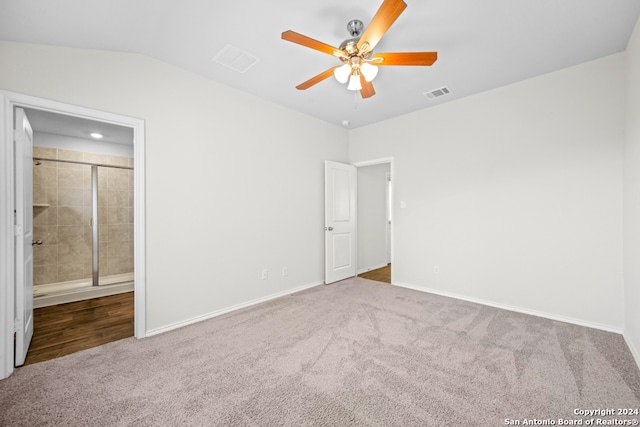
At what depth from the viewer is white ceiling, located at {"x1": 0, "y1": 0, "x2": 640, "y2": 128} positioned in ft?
6.14

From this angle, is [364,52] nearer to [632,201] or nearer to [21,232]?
[632,201]

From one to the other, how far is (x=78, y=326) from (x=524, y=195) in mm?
5298

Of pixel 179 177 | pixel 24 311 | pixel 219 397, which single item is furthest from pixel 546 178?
pixel 24 311

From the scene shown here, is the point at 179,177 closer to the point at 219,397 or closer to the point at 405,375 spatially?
the point at 219,397

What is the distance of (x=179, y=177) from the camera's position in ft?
9.16

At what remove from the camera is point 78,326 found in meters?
2.88

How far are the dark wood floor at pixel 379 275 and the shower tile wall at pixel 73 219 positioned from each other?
4373 millimetres

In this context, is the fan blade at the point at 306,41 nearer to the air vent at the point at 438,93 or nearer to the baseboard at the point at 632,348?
the air vent at the point at 438,93

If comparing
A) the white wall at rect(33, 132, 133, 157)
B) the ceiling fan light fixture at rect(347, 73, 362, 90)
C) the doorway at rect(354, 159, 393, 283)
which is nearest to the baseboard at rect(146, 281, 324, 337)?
the doorway at rect(354, 159, 393, 283)

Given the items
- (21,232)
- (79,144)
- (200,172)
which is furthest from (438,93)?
(79,144)

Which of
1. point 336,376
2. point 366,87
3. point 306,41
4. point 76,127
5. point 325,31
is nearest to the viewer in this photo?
point 306,41

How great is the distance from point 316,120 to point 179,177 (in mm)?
2407

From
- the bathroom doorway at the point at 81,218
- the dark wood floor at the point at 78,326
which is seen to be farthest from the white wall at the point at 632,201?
the bathroom doorway at the point at 81,218

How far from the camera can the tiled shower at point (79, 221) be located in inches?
160
